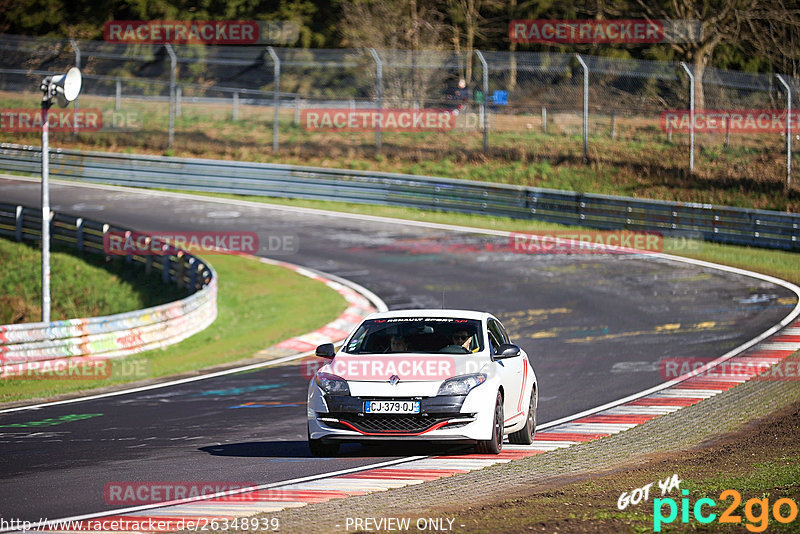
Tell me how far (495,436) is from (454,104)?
34312mm

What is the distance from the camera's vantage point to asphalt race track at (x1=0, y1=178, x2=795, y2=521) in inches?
383

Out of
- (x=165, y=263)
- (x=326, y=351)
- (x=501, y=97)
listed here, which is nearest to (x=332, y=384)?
(x=326, y=351)

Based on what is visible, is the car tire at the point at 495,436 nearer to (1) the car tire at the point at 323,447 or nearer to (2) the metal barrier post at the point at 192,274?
(1) the car tire at the point at 323,447

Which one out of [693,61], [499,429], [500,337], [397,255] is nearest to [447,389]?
[499,429]

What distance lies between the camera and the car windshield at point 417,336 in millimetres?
10531

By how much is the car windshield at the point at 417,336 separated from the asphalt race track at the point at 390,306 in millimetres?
1035

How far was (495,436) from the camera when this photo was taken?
9.91 m

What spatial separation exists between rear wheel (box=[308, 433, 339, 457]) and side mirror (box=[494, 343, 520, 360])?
1.76m

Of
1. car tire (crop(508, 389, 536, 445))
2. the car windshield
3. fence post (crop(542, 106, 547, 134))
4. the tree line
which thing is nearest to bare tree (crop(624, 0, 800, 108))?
the tree line

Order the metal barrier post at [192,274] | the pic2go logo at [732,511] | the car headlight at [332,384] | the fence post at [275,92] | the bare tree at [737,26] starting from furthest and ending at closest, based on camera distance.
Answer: the bare tree at [737,26], the fence post at [275,92], the metal barrier post at [192,274], the car headlight at [332,384], the pic2go logo at [732,511]

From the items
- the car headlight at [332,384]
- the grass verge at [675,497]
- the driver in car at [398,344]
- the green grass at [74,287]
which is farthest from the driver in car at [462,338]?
the green grass at [74,287]

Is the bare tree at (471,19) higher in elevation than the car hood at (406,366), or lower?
higher

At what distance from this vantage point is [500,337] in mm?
11383

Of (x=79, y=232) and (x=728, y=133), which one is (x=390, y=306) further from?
(x=728, y=133)
